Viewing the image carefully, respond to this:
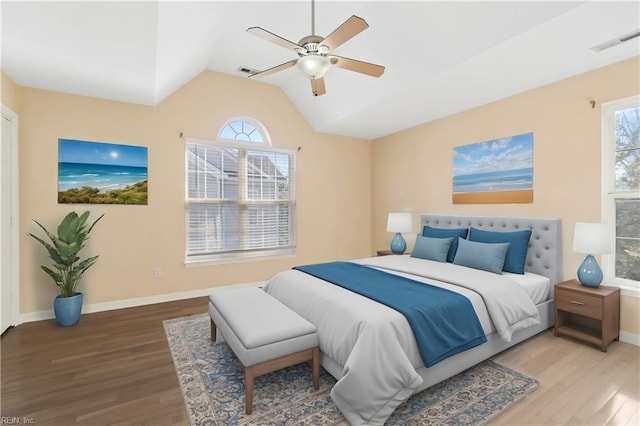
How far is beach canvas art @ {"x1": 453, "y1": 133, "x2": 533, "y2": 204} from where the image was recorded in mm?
3559

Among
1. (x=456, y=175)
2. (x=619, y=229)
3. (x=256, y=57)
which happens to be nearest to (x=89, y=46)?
(x=256, y=57)

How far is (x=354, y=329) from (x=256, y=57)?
3.62 m

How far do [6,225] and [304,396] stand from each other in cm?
344

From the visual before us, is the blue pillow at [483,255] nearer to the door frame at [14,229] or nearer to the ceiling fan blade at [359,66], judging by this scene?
the ceiling fan blade at [359,66]

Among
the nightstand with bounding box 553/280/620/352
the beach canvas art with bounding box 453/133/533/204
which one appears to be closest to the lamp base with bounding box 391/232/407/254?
the beach canvas art with bounding box 453/133/533/204

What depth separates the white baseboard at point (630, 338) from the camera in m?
2.76

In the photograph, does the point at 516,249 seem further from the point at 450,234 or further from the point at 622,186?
the point at 622,186

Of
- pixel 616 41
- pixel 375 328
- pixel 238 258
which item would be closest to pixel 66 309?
pixel 238 258

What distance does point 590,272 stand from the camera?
282 cm

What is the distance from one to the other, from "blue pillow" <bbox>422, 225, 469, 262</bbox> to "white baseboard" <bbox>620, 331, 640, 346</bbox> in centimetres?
159

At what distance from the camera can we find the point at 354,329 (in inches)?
76.5

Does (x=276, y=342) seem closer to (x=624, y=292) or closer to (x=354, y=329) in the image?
(x=354, y=329)

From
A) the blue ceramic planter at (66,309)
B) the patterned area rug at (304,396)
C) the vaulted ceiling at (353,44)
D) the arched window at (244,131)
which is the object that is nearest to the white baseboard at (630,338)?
the patterned area rug at (304,396)

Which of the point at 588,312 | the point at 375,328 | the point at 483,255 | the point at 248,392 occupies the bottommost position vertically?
the point at 248,392
